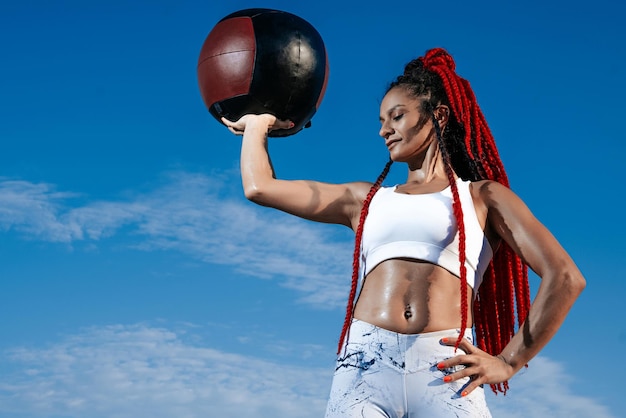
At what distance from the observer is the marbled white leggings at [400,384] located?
345cm

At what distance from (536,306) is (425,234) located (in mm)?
568

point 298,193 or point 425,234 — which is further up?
point 298,193

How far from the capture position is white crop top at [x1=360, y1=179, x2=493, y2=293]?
3752 millimetres

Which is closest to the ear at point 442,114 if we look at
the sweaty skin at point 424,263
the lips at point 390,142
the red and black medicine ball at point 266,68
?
the sweaty skin at point 424,263

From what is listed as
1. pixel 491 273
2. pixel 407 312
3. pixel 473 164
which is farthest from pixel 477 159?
pixel 407 312

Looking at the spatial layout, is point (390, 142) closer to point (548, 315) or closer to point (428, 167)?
point (428, 167)

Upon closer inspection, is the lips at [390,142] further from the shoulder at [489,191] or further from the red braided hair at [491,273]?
the shoulder at [489,191]

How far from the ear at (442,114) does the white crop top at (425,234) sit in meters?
0.45

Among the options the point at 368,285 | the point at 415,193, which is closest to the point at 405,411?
the point at 368,285

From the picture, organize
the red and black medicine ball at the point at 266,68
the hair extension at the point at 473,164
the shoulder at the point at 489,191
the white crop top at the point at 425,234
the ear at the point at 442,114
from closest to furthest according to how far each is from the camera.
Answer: the white crop top at the point at 425,234 < the shoulder at the point at 489,191 < the hair extension at the point at 473,164 < the ear at the point at 442,114 < the red and black medicine ball at the point at 266,68

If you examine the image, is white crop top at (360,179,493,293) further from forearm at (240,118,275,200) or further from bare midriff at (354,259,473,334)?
forearm at (240,118,275,200)

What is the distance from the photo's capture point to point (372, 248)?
388 centimetres

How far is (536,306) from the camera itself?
3643 millimetres

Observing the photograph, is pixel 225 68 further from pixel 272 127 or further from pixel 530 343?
pixel 530 343
